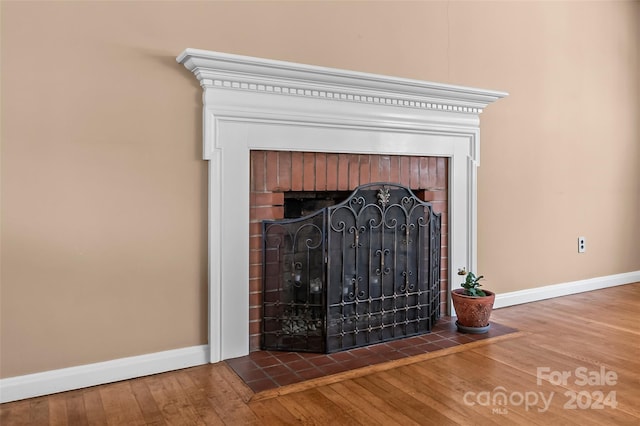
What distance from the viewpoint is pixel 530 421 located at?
177 centimetres

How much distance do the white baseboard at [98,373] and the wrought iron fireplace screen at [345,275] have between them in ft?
1.27

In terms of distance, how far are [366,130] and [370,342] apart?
1.13 metres

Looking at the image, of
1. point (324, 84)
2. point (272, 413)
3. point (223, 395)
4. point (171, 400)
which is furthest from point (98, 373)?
point (324, 84)

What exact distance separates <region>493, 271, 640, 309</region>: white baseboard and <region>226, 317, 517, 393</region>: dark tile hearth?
0.67 m

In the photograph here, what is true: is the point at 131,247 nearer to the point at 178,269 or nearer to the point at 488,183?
the point at 178,269

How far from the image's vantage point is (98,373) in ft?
6.91

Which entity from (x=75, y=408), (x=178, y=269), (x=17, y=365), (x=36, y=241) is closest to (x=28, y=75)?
(x=36, y=241)

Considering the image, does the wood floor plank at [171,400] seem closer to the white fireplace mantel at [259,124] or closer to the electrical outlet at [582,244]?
the white fireplace mantel at [259,124]

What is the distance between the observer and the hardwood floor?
181 centimetres

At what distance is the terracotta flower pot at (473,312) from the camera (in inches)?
106

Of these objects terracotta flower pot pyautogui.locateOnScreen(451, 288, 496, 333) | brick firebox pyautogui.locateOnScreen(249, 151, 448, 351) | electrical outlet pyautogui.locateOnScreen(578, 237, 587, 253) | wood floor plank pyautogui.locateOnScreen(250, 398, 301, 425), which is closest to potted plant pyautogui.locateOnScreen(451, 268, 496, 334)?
terracotta flower pot pyautogui.locateOnScreen(451, 288, 496, 333)

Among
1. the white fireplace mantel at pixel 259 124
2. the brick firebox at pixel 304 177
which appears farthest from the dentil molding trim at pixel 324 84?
the brick firebox at pixel 304 177

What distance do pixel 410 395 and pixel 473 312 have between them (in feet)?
2.87

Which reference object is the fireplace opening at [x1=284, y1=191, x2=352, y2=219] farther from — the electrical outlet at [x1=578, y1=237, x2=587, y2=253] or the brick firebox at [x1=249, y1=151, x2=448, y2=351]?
the electrical outlet at [x1=578, y1=237, x2=587, y2=253]
